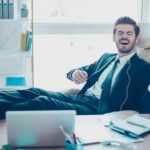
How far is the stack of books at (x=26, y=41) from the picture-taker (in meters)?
2.94

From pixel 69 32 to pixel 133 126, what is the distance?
197cm

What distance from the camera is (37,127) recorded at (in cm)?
130

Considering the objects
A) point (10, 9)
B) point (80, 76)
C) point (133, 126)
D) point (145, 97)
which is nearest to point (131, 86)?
point (145, 97)

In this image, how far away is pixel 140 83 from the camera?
2371mm

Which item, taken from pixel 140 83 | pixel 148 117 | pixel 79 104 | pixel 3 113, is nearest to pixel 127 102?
pixel 140 83

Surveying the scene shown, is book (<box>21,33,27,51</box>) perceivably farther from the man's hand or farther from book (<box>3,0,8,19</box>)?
the man's hand

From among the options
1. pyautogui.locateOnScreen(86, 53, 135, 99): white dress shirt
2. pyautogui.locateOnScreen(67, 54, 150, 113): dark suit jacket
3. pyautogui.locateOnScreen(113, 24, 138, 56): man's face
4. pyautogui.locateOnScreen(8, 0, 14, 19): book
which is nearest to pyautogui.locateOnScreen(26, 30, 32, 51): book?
pyautogui.locateOnScreen(8, 0, 14, 19): book

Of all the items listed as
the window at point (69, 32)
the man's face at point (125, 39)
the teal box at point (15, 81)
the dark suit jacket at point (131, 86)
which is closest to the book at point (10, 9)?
the window at point (69, 32)

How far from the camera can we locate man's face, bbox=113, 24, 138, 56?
261cm

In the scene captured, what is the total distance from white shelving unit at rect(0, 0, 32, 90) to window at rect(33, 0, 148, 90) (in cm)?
18

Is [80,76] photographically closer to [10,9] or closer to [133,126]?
[10,9]

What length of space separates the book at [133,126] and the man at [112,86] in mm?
549

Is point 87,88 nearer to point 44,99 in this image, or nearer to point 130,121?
point 44,99

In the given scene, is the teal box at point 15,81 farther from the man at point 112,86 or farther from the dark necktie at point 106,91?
the dark necktie at point 106,91
